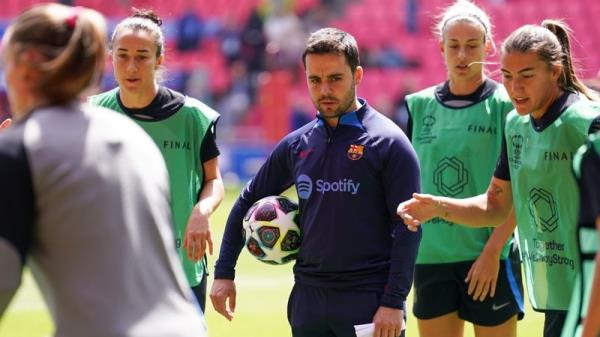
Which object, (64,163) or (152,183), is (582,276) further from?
(64,163)

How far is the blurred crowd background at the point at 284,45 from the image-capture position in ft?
81.3

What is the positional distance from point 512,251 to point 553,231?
168cm

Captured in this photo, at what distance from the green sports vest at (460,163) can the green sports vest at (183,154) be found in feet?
4.59

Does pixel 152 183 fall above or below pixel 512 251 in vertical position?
above

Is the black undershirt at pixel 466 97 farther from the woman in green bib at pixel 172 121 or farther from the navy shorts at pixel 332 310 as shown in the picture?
the navy shorts at pixel 332 310

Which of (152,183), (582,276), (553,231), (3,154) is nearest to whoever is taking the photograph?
(3,154)

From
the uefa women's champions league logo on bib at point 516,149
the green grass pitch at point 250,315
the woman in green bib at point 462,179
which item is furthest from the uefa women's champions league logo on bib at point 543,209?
the green grass pitch at point 250,315

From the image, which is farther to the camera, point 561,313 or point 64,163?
point 561,313

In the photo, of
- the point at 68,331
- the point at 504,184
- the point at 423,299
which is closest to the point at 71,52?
the point at 68,331

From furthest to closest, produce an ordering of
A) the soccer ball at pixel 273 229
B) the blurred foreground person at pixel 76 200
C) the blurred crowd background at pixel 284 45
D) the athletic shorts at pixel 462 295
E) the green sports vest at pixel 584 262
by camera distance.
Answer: the blurred crowd background at pixel 284 45 → the athletic shorts at pixel 462 295 → the soccer ball at pixel 273 229 → the green sports vest at pixel 584 262 → the blurred foreground person at pixel 76 200

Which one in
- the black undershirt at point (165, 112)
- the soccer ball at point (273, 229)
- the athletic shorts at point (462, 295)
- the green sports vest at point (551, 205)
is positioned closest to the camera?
the green sports vest at point (551, 205)

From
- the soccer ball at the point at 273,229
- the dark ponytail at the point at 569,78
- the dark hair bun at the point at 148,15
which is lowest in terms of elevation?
the soccer ball at the point at 273,229

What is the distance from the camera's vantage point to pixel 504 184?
5.47 m

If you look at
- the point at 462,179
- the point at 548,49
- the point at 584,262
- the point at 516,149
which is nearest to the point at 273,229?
the point at 516,149
